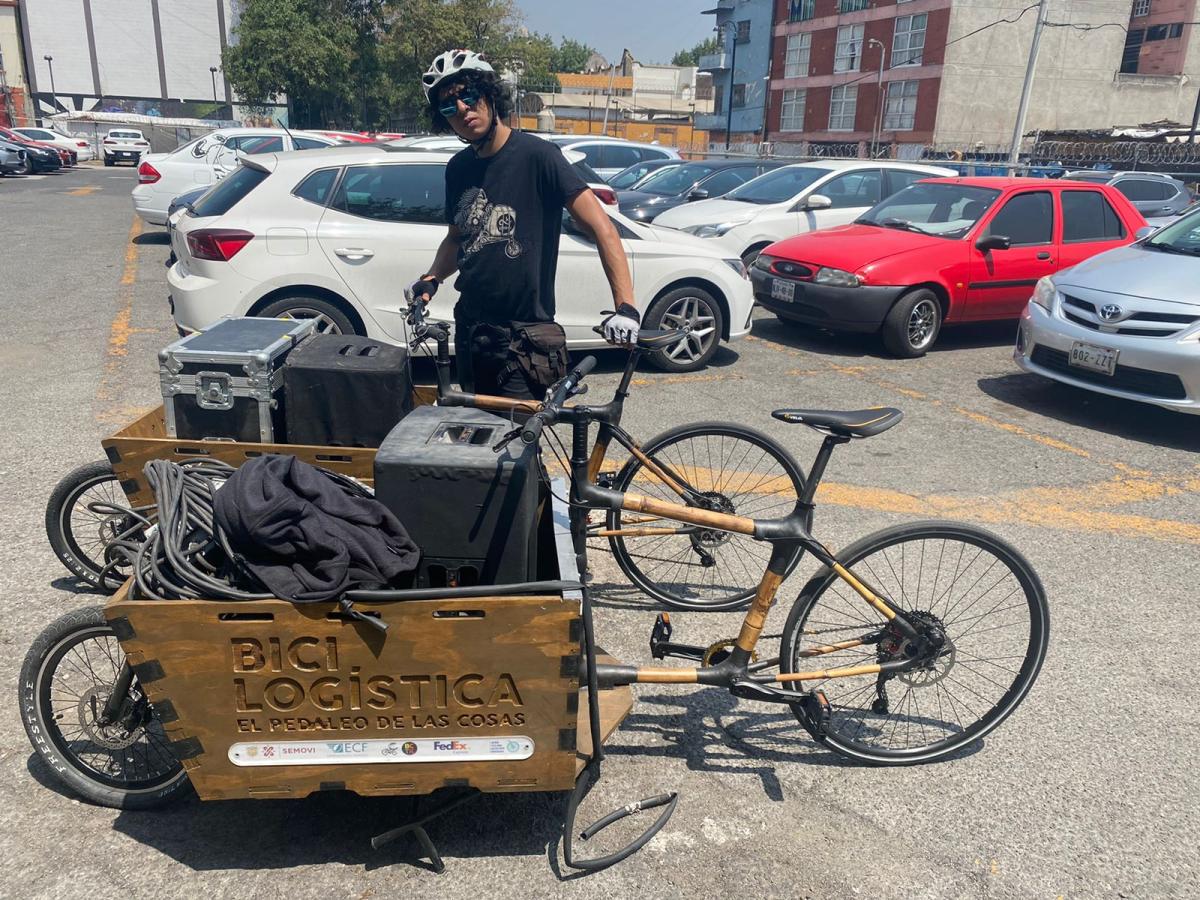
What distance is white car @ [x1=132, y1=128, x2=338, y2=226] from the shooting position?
549 inches

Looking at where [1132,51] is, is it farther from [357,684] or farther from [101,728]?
[101,728]

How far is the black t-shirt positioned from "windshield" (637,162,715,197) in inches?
407

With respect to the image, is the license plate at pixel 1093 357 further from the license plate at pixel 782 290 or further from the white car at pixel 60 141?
the white car at pixel 60 141

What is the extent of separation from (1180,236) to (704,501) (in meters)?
5.64

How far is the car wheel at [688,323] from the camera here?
24.7ft

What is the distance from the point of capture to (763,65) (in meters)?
61.8

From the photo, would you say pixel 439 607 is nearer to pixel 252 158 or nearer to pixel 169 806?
pixel 169 806

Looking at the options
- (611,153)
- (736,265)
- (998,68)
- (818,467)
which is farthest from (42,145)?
(998,68)

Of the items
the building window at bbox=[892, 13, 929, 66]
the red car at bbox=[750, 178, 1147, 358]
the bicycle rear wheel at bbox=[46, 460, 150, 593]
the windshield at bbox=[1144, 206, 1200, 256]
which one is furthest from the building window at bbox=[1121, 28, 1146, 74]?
the bicycle rear wheel at bbox=[46, 460, 150, 593]

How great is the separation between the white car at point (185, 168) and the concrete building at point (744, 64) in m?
48.4

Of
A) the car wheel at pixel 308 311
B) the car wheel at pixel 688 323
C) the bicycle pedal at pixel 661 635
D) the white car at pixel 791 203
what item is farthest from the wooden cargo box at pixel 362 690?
the white car at pixel 791 203

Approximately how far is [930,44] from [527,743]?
171 feet

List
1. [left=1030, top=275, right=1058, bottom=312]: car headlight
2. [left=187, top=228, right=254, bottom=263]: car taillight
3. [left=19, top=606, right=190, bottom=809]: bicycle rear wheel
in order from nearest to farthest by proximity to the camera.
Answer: [left=19, top=606, right=190, bottom=809]: bicycle rear wheel < [left=187, top=228, right=254, bottom=263]: car taillight < [left=1030, top=275, right=1058, bottom=312]: car headlight

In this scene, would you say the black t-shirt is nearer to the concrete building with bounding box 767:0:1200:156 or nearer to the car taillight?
the car taillight
